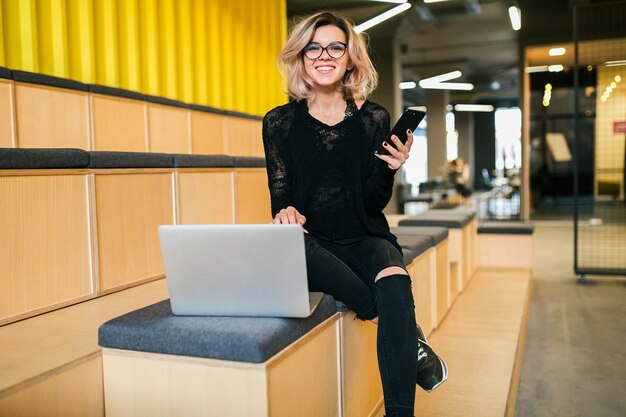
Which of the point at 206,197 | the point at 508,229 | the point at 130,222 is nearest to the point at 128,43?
the point at 206,197

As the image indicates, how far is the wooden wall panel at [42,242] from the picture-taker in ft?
5.47

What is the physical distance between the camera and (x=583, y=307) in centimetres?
388

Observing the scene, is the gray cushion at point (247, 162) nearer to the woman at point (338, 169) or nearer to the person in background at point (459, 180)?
the woman at point (338, 169)

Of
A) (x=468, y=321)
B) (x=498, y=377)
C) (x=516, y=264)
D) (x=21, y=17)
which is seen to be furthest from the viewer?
(x=516, y=264)

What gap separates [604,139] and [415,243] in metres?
8.04

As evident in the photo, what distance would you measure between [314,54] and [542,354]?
6.57 ft

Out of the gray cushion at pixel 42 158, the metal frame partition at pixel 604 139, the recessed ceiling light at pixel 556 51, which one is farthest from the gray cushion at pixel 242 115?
the recessed ceiling light at pixel 556 51

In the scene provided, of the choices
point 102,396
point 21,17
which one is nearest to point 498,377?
point 102,396

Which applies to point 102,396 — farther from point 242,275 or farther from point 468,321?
point 468,321

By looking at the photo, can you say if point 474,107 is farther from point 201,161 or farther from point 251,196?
point 201,161

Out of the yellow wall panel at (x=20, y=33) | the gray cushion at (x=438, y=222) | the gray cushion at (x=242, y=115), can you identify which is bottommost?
the gray cushion at (x=438, y=222)

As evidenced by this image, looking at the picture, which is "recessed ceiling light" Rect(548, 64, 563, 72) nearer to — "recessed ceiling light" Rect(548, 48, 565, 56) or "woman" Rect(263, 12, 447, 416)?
"recessed ceiling light" Rect(548, 48, 565, 56)

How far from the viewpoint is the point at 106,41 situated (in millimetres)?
3566

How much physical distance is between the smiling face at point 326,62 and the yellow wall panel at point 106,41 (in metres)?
2.15
